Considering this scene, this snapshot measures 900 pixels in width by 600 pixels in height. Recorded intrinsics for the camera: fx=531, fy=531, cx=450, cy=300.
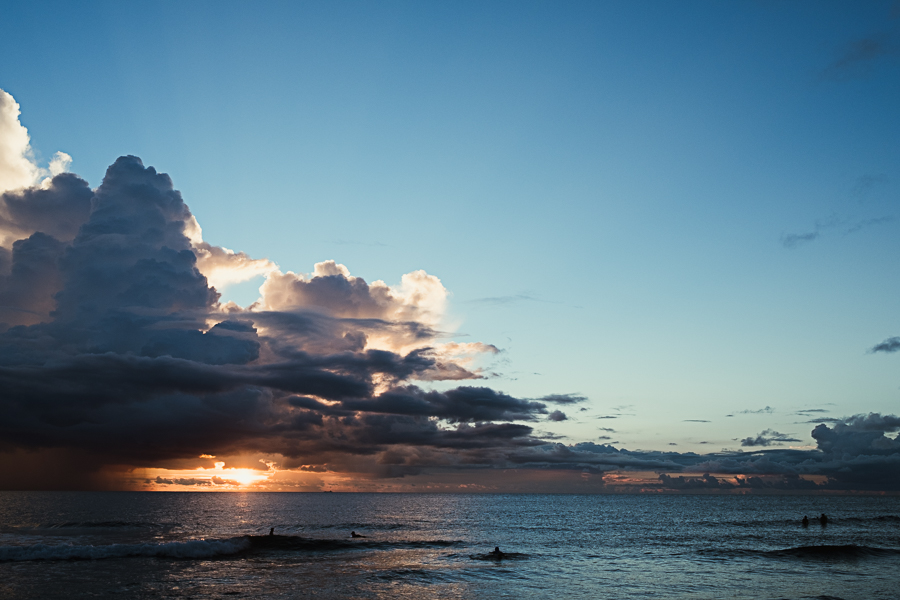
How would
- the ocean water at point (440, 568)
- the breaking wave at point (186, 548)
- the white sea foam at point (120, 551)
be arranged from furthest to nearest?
the breaking wave at point (186, 548) < the white sea foam at point (120, 551) < the ocean water at point (440, 568)

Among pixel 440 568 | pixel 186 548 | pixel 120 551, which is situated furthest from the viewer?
pixel 186 548

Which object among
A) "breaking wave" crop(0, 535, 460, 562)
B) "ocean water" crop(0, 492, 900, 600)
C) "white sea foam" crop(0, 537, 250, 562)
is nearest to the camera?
"ocean water" crop(0, 492, 900, 600)

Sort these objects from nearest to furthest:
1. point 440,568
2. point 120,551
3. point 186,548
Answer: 1. point 440,568
2. point 120,551
3. point 186,548

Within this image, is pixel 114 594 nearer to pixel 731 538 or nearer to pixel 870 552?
pixel 870 552

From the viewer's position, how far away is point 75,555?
56750 mm

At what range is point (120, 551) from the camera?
197ft

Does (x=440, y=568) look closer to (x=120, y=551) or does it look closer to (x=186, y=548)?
(x=186, y=548)

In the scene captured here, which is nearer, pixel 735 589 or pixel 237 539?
pixel 735 589

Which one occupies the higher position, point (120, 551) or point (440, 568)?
point (120, 551)

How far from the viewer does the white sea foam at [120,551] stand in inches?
2184

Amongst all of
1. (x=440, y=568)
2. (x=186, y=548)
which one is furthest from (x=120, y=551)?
(x=440, y=568)

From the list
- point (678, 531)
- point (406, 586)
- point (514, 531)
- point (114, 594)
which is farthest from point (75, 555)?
point (678, 531)

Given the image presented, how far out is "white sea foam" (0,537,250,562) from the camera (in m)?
55.5

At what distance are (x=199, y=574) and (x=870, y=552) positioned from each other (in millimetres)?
80693
